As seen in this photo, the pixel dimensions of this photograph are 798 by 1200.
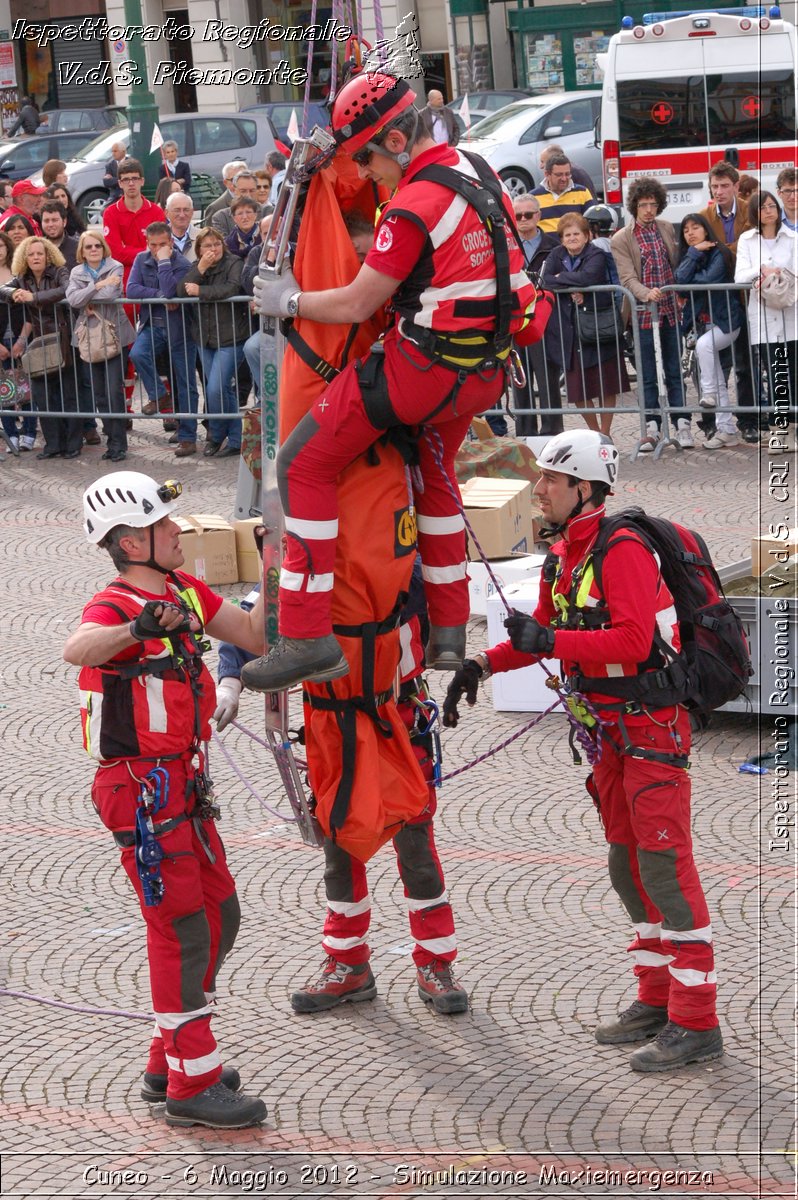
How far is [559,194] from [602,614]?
507 inches

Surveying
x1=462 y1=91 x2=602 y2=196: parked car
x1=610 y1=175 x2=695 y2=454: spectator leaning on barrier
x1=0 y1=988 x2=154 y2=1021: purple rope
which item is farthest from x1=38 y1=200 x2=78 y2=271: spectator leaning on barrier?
x1=0 y1=988 x2=154 y2=1021: purple rope

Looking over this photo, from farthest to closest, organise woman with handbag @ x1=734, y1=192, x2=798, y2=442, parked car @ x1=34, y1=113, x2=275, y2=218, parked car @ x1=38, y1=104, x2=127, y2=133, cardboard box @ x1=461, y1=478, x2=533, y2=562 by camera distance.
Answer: parked car @ x1=38, y1=104, x2=127, y2=133 → parked car @ x1=34, y1=113, x2=275, y2=218 → woman with handbag @ x1=734, y1=192, x2=798, y2=442 → cardboard box @ x1=461, y1=478, x2=533, y2=562

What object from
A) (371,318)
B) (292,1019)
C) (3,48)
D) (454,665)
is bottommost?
(292,1019)

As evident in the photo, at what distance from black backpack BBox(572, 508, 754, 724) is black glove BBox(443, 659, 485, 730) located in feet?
1.26

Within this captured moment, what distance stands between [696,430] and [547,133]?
1161cm

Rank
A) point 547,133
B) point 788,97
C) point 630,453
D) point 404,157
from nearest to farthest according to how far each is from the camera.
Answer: point 404,157
point 630,453
point 788,97
point 547,133

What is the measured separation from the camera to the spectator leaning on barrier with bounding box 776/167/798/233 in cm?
1309

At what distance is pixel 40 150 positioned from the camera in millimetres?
27578

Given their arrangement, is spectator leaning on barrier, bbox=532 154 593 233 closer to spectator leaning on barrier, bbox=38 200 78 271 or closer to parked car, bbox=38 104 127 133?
spectator leaning on barrier, bbox=38 200 78 271

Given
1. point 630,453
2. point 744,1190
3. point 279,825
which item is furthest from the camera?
point 630,453

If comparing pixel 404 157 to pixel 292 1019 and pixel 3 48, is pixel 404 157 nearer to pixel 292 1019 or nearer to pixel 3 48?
pixel 292 1019

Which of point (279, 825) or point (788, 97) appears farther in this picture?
point (788, 97)

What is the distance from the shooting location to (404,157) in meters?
5.17

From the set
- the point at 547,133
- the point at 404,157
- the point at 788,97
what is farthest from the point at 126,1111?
the point at 547,133
